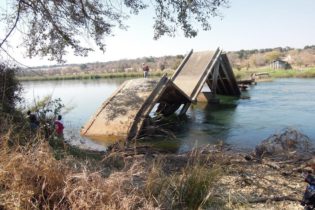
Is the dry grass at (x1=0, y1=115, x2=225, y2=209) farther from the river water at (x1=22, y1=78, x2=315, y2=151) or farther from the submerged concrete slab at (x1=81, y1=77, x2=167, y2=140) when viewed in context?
the submerged concrete slab at (x1=81, y1=77, x2=167, y2=140)

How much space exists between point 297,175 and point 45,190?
199 inches

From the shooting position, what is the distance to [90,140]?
1519 centimetres

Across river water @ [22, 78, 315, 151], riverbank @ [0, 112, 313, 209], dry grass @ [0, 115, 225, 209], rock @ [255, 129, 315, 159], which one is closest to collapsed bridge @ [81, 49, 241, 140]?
river water @ [22, 78, 315, 151]

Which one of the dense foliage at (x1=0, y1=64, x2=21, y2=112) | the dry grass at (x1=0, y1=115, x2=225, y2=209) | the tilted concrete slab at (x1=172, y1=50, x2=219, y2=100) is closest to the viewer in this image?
the dry grass at (x1=0, y1=115, x2=225, y2=209)

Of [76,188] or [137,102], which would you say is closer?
[76,188]

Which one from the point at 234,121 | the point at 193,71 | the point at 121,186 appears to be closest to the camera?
the point at 121,186

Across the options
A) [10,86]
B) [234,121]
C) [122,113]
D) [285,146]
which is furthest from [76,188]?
[234,121]

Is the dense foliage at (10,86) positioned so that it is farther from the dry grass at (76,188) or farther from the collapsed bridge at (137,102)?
the dry grass at (76,188)

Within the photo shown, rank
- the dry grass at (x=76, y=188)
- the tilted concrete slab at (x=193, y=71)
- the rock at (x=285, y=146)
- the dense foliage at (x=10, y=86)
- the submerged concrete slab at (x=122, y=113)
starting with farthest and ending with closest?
the tilted concrete slab at (x=193, y=71), the submerged concrete slab at (x=122, y=113), the dense foliage at (x=10, y=86), the rock at (x=285, y=146), the dry grass at (x=76, y=188)

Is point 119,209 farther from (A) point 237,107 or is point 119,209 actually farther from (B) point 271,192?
(A) point 237,107

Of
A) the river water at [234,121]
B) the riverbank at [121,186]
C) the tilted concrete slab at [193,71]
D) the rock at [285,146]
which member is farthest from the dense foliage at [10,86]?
the tilted concrete slab at [193,71]

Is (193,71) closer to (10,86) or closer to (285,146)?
(285,146)

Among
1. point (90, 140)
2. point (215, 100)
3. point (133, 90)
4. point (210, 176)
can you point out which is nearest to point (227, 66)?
point (215, 100)

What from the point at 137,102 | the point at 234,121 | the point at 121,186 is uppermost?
the point at 121,186
